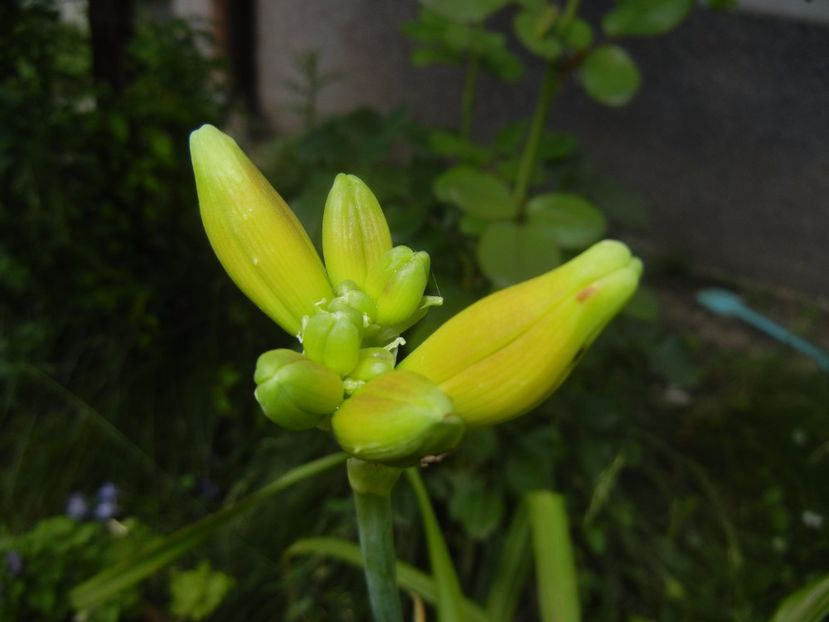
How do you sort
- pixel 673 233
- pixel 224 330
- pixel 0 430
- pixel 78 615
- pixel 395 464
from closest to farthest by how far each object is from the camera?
pixel 395 464
pixel 78 615
pixel 0 430
pixel 224 330
pixel 673 233

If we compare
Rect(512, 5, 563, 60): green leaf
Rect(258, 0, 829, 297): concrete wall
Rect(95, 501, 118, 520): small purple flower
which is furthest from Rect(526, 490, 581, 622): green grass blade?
Rect(258, 0, 829, 297): concrete wall

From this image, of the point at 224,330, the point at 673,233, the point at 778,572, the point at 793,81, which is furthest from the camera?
the point at 673,233

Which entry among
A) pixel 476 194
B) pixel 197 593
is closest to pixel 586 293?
pixel 476 194

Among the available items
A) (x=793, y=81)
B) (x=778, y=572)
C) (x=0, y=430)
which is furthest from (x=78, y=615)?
(x=793, y=81)

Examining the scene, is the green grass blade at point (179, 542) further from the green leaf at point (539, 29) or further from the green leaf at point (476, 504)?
the green leaf at point (539, 29)

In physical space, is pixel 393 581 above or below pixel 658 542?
above

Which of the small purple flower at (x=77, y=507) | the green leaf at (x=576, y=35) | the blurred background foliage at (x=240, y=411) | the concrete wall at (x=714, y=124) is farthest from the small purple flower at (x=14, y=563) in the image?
the concrete wall at (x=714, y=124)

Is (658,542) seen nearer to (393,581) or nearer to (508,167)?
(508,167)

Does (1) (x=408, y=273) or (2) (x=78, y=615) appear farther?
(2) (x=78, y=615)

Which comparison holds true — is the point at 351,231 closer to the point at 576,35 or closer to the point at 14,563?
the point at 576,35
